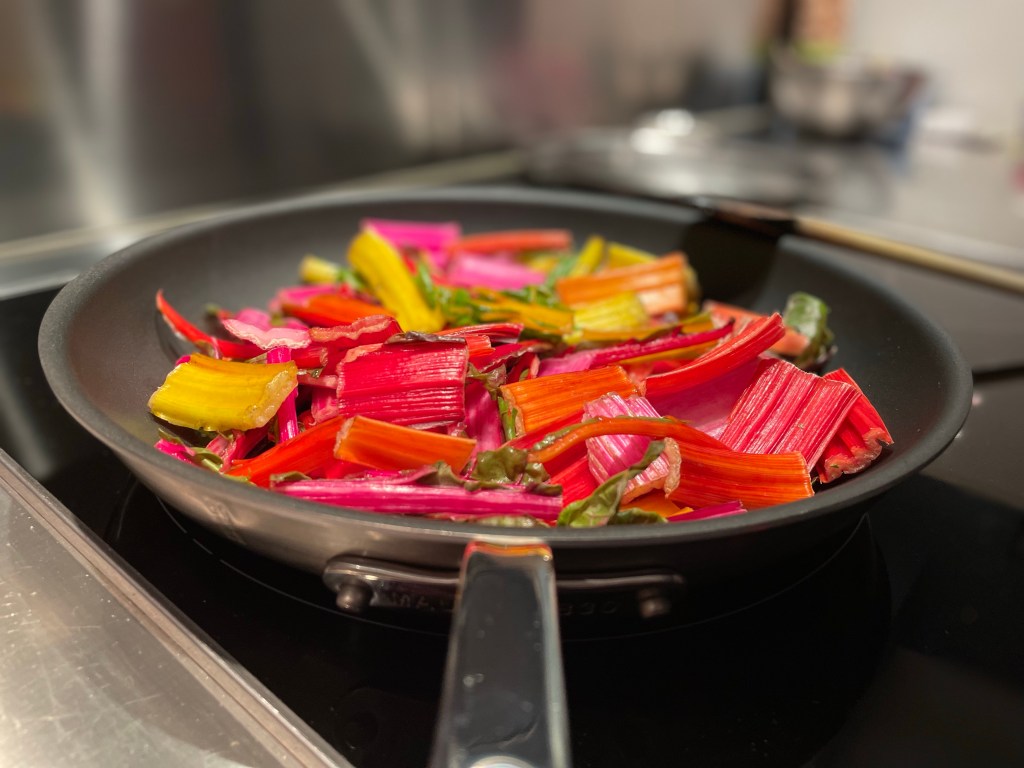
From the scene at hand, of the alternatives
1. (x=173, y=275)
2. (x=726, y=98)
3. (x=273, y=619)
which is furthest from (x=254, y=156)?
(x=726, y=98)

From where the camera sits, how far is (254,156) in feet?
5.81

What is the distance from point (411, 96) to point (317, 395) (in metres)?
1.27

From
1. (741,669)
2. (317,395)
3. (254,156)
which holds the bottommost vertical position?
(741,669)

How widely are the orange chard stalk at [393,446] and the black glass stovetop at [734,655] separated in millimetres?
117

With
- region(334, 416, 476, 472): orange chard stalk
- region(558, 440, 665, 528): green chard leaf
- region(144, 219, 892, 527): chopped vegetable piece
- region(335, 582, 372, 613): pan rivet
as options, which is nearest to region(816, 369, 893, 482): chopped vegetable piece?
region(144, 219, 892, 527): chopped vegetable piece

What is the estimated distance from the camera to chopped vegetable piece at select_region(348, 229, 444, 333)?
1108mm

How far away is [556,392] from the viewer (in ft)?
2.82

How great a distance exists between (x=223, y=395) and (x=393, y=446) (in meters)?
0.21

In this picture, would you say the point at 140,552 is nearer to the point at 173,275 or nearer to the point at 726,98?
the point at 173,275

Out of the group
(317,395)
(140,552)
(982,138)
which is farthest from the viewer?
(982,138)

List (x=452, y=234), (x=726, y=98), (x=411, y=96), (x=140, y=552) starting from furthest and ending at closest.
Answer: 1. (x=726, y=98)
2. (x=411, y=96)
3. (x=452, y=234)
4. (x=140, y=552)

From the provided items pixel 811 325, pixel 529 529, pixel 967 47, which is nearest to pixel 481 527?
pixel 529 529

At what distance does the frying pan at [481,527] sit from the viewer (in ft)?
1.67

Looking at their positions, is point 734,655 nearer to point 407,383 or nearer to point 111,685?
point 407,383
